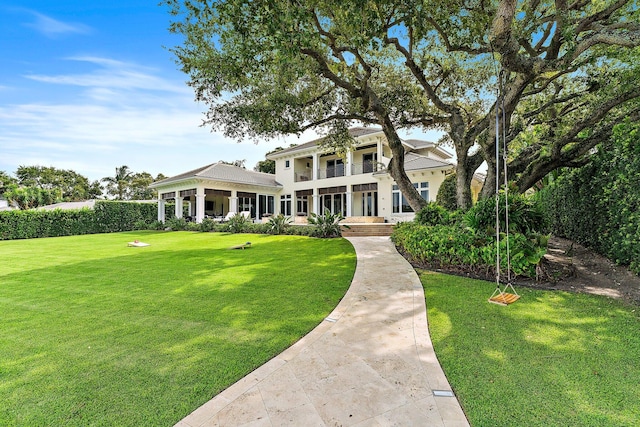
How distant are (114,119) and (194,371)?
19238mm

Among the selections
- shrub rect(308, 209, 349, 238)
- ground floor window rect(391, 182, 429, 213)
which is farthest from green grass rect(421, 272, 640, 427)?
ground floor window rect(391, 182, 429, 213)

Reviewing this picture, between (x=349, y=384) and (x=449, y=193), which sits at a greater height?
(x=449, y=193)

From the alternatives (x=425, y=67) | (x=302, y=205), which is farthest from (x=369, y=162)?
(x=425, y=67)

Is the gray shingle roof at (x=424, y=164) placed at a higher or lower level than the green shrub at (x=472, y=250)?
higher

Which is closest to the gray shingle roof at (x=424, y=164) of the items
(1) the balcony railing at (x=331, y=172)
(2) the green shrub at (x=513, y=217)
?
(1) the balcony railing at (x=331, y=172)

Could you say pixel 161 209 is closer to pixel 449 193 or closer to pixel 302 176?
pixel 302 176

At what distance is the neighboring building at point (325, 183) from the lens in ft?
68.2

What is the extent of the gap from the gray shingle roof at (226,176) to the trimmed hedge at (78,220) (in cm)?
328

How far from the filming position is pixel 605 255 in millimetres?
7355

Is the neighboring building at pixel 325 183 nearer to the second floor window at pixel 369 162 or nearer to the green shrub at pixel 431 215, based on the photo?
the second floor window at pixel 369 162

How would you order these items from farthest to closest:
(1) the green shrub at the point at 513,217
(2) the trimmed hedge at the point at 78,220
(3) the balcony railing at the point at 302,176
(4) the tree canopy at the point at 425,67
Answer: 1. (3) the balcony railing at the point at 302,176
2. (2) the trimmed hedge at the point at 78,220
3. (1) the green shrub at the point at 513,217
4. (4) the tree canopy at the point at 425,67

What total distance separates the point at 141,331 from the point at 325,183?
71.4 ft

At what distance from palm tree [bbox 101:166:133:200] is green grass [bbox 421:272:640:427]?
6480 centimetres

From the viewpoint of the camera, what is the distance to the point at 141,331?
416 centimetres
